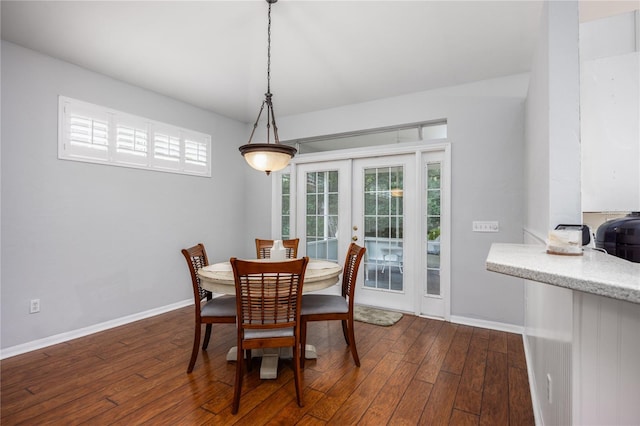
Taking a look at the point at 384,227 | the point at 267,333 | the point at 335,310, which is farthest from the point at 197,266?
the point at 384,227

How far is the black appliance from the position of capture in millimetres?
1139

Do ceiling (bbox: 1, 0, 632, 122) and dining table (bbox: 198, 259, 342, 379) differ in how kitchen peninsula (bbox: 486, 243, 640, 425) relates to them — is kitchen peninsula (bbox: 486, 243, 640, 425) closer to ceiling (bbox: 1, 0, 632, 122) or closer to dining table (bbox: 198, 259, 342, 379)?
dining table (bbox: 198, 259, 342, 379)

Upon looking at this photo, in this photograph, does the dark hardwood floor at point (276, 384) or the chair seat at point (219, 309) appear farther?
the chair seat at point (219, 309)

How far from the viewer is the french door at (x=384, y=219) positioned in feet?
11.8

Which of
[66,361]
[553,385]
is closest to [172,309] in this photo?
[66,361]

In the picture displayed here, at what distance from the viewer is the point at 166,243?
3793 millimetres

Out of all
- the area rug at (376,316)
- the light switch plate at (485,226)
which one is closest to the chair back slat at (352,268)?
the area rug at (376,316)

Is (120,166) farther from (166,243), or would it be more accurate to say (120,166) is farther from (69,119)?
(166,243)

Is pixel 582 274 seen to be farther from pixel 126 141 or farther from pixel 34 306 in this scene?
pixel 126 141

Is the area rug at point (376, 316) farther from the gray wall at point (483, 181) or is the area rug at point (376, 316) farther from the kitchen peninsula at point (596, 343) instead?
the kitchen peninsula at point (596, 343)

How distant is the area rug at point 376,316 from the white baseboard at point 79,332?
2.32 m

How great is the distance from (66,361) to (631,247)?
3734 millimetres

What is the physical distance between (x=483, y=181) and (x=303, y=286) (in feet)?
7.74

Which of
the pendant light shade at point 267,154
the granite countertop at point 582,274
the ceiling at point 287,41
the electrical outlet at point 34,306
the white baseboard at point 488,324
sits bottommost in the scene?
the white baseboard at point 488,324
